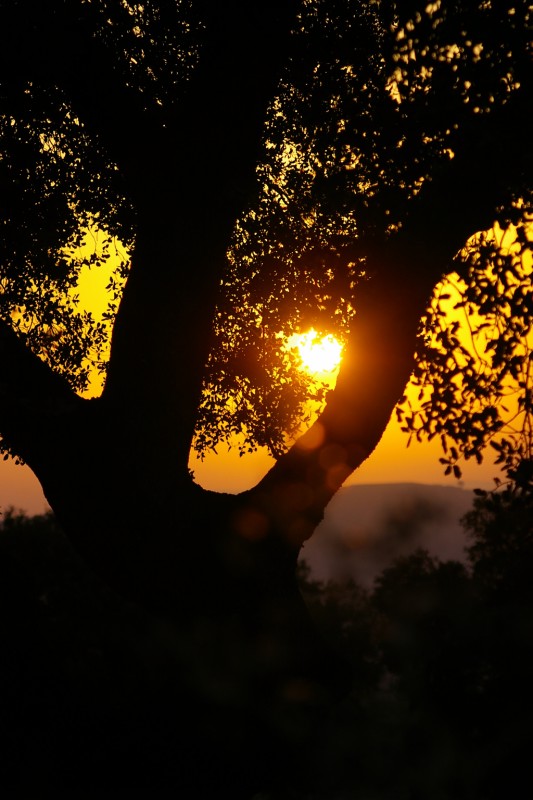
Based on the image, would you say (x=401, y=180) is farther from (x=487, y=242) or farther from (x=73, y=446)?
(x=73, y=446)

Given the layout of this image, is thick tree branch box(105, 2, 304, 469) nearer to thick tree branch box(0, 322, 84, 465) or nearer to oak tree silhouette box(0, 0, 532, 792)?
oak tree silhouette box(0, 0, 532, 792)

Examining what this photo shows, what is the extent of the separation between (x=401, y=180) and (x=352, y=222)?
319cm

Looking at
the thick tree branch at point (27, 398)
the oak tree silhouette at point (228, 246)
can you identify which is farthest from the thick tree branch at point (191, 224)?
the thick tree branch at point (27, 398)

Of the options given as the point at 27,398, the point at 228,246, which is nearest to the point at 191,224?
the point at 228,246

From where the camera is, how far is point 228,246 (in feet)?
33.6

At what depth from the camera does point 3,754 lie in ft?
19.8

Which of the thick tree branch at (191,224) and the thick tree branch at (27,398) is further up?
the thick tree branch at (191,224)

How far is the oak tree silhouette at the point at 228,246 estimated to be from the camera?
8414 millimetres

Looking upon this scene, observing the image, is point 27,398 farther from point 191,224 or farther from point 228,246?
point 228,246

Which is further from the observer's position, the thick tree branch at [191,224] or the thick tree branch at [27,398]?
→ the thick tree branch at [191,224]

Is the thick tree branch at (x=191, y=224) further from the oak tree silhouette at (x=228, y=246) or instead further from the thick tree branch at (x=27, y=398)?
the thick tree branch at (x=27, y=398)

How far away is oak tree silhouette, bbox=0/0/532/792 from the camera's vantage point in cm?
841

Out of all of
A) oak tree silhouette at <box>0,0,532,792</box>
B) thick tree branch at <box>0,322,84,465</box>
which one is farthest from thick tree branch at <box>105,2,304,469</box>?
thick tree branch at <box>0,322,84,465</box>

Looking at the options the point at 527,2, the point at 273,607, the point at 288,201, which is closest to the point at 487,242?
the point at 527,2
